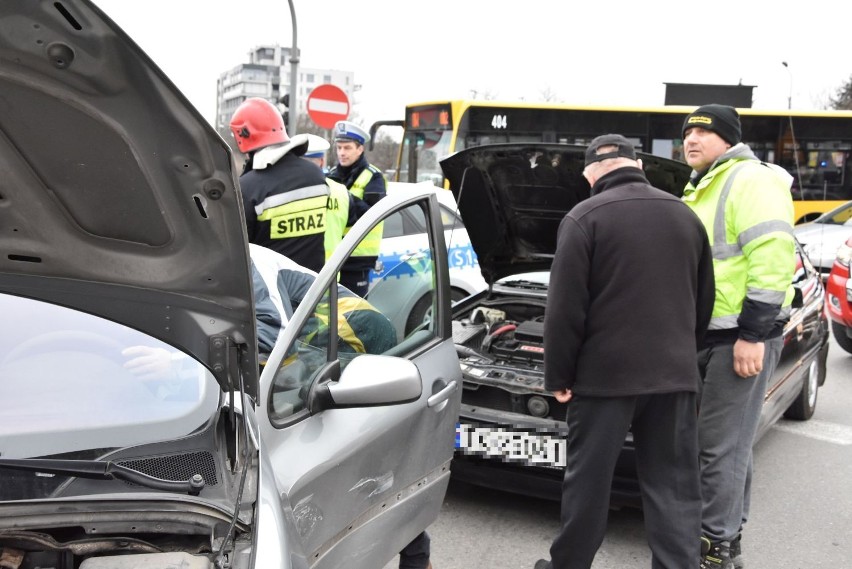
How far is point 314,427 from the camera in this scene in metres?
2.29

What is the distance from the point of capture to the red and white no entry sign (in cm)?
1089

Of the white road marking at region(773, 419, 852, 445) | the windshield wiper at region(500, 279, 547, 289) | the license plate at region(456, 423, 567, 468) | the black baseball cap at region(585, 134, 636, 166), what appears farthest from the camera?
the white road marking at region(773, 419, 852, 445)

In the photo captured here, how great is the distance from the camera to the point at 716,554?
3.52 meters

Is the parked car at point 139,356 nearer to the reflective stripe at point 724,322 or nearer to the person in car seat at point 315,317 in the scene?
the person in car seat at point 315,317

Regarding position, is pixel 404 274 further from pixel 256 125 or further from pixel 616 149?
pixel 256 125

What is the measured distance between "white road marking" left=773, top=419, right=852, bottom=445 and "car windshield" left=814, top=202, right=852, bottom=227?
6.08 meters

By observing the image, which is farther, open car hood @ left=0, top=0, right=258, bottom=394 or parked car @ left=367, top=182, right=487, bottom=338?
parked car @ left=367, top=182, right=487, bottom=338

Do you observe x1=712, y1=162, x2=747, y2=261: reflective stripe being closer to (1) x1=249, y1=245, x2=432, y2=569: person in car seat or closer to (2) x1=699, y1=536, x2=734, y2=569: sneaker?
(2) x1=699, y1=536, x2=734, y2=569: sneaker

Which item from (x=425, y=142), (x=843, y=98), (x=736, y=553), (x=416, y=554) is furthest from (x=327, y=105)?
(x=843, y=98)

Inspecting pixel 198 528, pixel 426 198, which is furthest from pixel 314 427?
pixel 426 198

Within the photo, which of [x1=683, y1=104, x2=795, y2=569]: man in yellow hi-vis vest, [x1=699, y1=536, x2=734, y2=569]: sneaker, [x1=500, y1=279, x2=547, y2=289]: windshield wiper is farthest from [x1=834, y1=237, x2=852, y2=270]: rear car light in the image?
[x1=699, y1=536, x2=734, y2=569]: sneaker

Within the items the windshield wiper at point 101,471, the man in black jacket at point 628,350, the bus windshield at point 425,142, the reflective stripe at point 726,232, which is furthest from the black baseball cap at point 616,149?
the bus windshield at point 425,142

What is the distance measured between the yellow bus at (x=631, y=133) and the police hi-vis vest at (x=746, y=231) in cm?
982

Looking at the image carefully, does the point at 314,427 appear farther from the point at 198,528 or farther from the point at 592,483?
the point at 592,483
